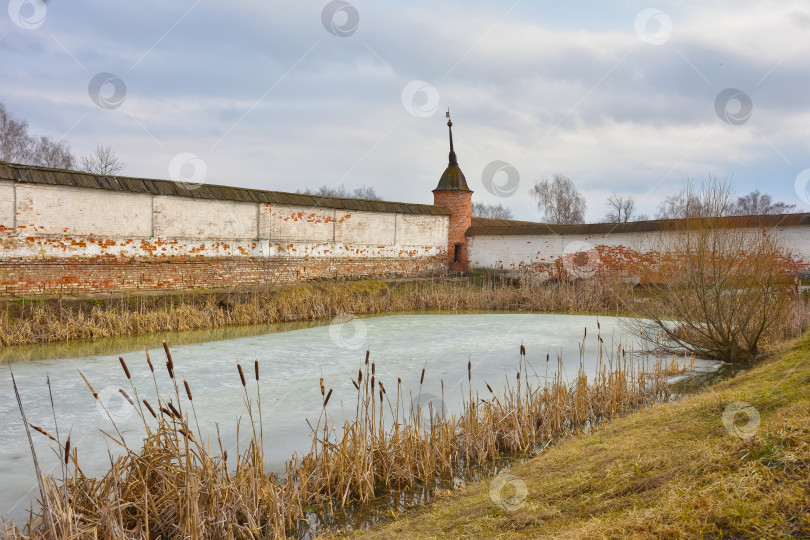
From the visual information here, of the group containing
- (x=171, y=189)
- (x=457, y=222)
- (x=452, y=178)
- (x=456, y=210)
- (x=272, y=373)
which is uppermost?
(x=452, y=178)

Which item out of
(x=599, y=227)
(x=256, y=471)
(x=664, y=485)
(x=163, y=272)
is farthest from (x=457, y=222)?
(x=664, y=485)

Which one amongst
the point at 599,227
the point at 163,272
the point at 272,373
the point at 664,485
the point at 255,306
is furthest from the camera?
the point at 599,227

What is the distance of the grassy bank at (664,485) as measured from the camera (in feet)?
8.20

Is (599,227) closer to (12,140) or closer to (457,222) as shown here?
(457,222)

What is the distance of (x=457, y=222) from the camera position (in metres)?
23.3

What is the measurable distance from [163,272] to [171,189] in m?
2.23

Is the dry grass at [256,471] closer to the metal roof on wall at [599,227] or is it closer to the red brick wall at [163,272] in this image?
the red brick wall at [163,272]

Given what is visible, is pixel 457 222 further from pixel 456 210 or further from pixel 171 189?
pixel 171 189

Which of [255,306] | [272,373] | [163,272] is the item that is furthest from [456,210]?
[272,373]

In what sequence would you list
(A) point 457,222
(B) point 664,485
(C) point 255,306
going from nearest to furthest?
(B) point 664,485, (C) point 255,306, (A) point 457,222

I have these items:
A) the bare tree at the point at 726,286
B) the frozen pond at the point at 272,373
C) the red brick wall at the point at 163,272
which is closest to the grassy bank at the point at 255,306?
the frozen pond at the point at 272,373

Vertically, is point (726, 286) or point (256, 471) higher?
point (726, 286)

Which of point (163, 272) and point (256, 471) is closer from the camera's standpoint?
point (256, 471)

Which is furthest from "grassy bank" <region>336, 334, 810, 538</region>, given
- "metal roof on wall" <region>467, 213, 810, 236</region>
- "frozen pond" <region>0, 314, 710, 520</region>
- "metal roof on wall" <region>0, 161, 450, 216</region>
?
"metal roof on wall" <region>0, 161, 450, 216</region>
